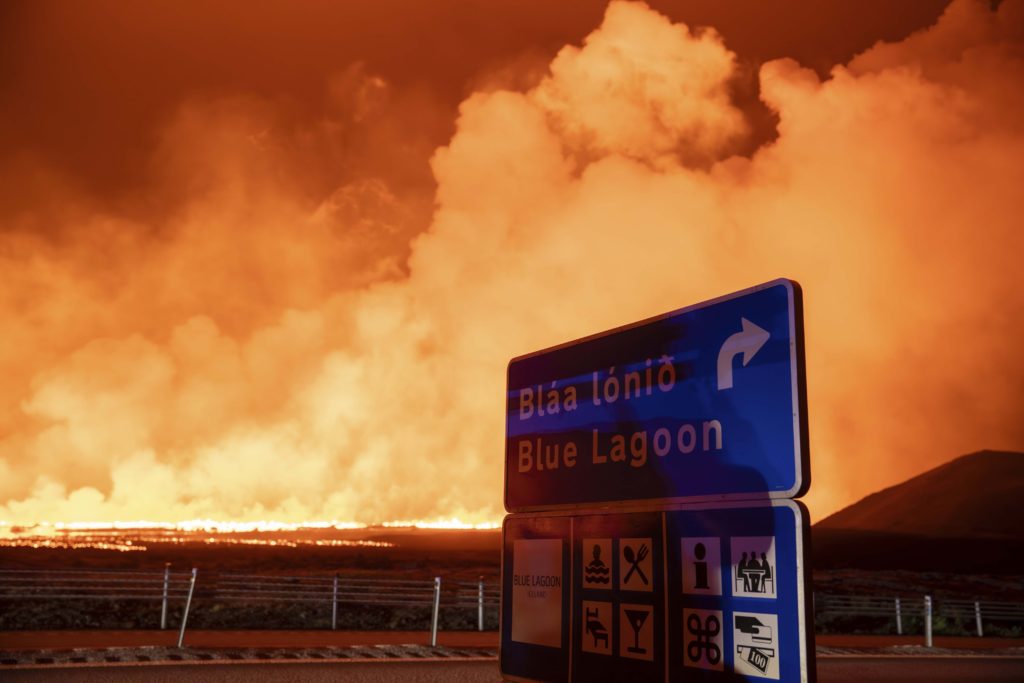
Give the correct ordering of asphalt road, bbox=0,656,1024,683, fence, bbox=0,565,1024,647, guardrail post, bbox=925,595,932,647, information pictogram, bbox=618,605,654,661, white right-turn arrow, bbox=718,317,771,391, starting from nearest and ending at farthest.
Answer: white right-turn arrow, bbox=718,317,771,391 < information pictogram, bbox=618,605,654,661 < asphalt road, bbox=0,656,1024,683 < fence, bbox=0,565,1024,647 < guardrail post, bbox=925,595,932,647

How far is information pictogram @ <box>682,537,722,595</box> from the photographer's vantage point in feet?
9.71

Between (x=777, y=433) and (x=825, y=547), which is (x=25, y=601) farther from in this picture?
(x=825, y=547)

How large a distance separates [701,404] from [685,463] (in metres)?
0.22

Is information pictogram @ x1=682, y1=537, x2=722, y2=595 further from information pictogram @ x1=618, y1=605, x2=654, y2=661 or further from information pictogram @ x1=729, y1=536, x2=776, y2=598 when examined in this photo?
information pictogram @ x1=618, y1=605, x2=654, y2=661

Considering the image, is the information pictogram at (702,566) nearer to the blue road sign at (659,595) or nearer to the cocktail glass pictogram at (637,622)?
the blue road sign at (659,595)

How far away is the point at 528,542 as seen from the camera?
3.95 meters

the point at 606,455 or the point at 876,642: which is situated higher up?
the point at 606,455

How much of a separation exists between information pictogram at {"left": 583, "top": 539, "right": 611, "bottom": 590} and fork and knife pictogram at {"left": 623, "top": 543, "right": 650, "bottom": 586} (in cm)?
10

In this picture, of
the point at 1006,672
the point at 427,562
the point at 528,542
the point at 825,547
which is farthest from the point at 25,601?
the point at 825,547

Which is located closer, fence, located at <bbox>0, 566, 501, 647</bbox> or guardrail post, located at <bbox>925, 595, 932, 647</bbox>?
fence, located at <bbox>0, 566, 501, 647</bbox>

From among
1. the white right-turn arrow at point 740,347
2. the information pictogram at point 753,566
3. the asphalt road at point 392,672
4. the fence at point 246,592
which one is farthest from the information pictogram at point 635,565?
the fence at point 246,592

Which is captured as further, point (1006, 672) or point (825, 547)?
point (825, 547)

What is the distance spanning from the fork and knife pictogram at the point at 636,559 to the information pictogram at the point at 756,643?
1.60ft

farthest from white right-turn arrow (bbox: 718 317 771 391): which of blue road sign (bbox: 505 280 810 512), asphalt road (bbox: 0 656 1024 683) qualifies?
asphalt road (bbox: 0 656 1024 683)
